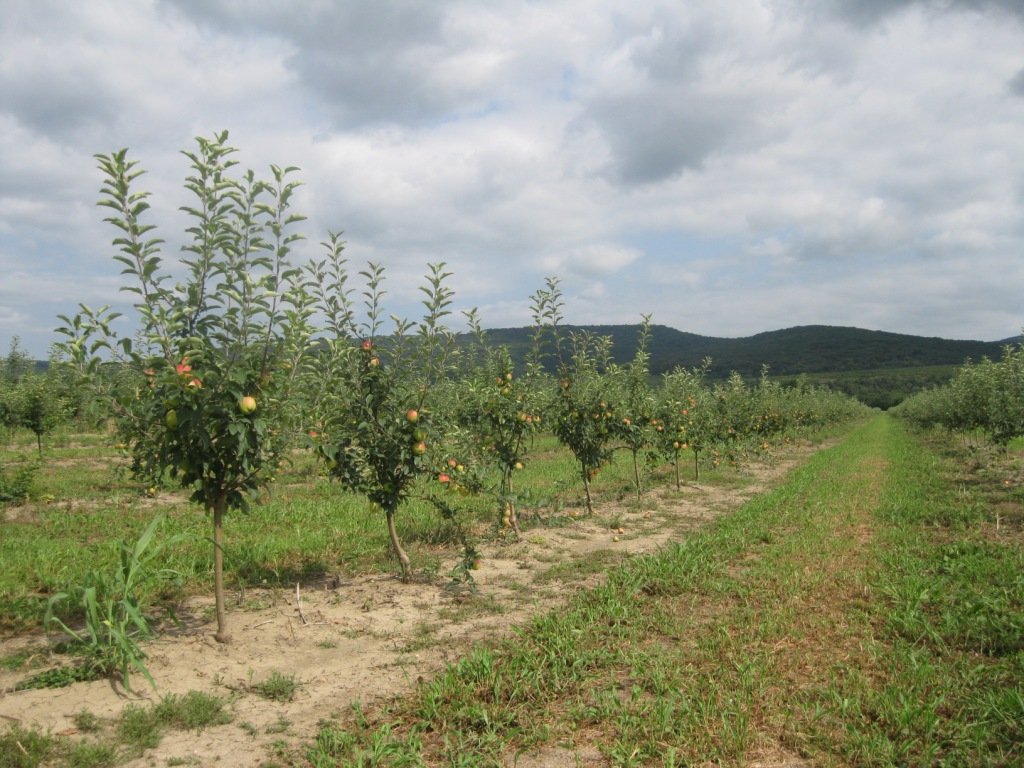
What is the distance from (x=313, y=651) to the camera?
15.5 ft

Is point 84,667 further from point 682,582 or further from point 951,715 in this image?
point 951,715

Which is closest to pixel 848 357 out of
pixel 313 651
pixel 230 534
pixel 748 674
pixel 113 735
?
pixel 230 534

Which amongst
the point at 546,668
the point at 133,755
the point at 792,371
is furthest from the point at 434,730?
the point at 792,371

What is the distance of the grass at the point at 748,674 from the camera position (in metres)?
3.36

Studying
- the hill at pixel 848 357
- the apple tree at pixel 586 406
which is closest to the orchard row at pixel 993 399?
the apple tree at pixel 586 406

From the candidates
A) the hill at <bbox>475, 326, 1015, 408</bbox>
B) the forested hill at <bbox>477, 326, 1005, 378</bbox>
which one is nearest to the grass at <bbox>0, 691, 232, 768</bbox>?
the hill at <bbox>475, 326, 1015, 408</bbox>

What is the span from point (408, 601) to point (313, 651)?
1.31 m

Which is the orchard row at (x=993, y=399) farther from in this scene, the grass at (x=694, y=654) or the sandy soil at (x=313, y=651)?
the sandy soil at (x=313, y=651)

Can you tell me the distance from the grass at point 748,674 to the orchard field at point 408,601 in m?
0.02

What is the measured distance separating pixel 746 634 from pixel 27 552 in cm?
774

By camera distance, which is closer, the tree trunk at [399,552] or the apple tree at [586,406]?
the tree trunk at [399,552]

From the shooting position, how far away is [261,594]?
601 cm

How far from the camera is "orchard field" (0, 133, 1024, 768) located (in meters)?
3.49

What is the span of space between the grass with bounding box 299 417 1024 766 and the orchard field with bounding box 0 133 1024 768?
1.0 inches
